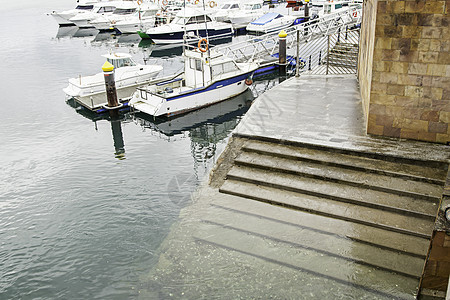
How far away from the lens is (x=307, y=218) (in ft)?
27.3

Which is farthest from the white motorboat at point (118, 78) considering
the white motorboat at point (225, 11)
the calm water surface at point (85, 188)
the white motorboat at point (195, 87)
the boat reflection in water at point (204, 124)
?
the white motorboat at point (225, 11)

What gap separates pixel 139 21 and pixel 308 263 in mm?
38856

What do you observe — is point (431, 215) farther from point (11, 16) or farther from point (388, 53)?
point (11, 16)

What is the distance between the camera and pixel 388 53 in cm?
898

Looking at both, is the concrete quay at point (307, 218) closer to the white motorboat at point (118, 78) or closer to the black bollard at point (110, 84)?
the black bollard at point (110, 84)

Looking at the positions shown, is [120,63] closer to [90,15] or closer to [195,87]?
[195,87]

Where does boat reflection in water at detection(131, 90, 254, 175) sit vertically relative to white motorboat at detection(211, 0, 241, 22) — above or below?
below

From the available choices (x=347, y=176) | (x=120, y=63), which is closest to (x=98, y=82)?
(x=120, y=63)

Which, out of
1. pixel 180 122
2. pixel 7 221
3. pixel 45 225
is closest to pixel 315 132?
pixel 45 225

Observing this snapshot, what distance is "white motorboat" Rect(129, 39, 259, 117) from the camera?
62.3ft

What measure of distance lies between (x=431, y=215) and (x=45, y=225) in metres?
8.37

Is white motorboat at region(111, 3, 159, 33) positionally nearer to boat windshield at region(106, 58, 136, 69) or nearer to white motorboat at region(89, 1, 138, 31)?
white motorboat at region(89, 1, 138, 31)

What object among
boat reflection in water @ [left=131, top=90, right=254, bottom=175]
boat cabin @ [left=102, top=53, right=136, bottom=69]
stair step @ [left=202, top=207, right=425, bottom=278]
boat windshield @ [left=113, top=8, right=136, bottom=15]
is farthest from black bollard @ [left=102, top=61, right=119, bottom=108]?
boat windshield @ [left=113, top=8, right=136, bottom=15]

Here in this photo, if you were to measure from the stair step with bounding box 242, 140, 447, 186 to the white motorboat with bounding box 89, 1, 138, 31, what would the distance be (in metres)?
37.2
